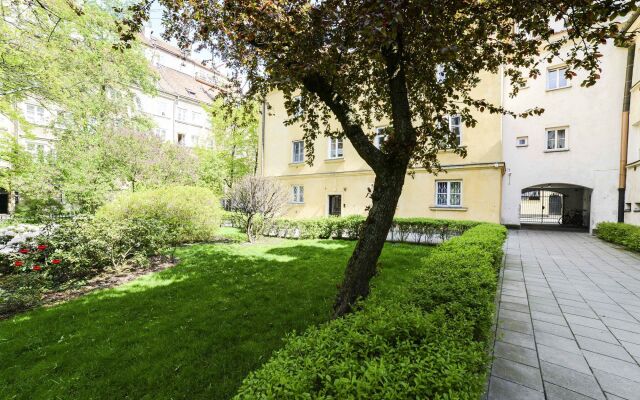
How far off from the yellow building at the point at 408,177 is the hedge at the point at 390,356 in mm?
8120

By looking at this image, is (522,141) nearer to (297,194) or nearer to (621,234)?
(621,234)

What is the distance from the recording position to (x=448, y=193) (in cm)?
1423

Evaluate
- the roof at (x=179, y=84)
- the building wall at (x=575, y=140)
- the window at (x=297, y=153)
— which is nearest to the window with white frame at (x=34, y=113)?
the roof at (x=179, y=84)

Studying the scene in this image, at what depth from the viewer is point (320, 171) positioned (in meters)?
17.6

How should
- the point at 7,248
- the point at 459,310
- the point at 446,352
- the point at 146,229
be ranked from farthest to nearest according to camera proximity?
the point at 146,229 < the point at 7,248 < the point at 459,310 < the point at 446,352

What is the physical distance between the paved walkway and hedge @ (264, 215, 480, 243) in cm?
423

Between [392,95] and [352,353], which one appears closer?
[352,353]

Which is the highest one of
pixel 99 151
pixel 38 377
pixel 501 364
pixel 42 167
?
pixel 99 151

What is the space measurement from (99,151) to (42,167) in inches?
176

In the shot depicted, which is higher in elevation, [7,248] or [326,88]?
[326,88]

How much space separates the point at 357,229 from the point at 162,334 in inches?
368

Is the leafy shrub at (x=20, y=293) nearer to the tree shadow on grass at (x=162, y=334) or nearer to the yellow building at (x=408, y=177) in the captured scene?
the tree shadow on grass at (x=162, y=334)

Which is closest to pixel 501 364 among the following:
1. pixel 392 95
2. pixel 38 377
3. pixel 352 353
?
pixel 352 353

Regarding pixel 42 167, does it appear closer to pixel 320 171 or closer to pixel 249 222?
pixel 249 222
